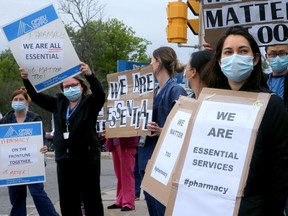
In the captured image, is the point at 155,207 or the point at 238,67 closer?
the point at 238,67

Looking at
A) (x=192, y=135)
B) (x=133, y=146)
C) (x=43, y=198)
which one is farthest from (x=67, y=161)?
(x=192, y=135)

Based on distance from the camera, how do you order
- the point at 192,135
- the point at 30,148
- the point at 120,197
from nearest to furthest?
the point at 192,135 → the point at 30,148 → the point at 120,197

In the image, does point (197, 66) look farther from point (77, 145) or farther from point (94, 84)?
point (77, 145)

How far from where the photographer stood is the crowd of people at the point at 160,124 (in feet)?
9.53

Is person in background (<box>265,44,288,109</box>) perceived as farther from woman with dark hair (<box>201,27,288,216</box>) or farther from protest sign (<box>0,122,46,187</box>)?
protest sign (<box>0,122,46,187</box>)

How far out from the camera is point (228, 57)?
316 cm

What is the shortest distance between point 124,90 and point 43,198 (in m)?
1.76

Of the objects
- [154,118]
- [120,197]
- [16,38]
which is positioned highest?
[16,38]

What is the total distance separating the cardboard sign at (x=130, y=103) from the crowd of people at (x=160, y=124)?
0.16 m

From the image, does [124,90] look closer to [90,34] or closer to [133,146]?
[133,146]

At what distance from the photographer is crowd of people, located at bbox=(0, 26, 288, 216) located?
2904 mm

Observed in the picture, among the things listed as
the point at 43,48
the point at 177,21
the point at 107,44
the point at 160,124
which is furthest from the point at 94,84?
the point at 107,44

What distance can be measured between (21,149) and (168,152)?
3.72m

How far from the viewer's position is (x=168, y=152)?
12.1 feet
